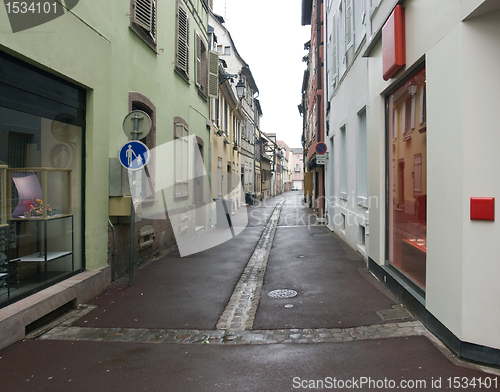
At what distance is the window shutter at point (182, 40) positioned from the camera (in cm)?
1015

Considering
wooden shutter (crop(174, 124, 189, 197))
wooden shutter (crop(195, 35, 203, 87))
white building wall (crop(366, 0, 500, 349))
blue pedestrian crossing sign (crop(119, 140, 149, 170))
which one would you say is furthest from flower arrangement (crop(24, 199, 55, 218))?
wooden shutter (crop(195, 35, 203, 87))

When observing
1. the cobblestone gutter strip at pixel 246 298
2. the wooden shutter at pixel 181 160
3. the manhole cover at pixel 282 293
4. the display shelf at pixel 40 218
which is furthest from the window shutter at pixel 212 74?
the manhole cover at pixel 282 293

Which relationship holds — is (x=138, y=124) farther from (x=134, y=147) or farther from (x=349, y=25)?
(x=349, y=25)

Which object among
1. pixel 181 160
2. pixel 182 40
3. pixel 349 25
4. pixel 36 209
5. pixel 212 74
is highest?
pixel 212 74

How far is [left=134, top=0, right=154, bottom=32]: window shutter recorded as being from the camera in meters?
7.34

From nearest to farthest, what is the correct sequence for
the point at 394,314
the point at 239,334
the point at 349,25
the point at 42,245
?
the point at 239,334
the point at 394,314
the point at 42,245
the point at 349,25

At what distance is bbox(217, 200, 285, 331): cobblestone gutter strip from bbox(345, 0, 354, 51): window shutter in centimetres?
541

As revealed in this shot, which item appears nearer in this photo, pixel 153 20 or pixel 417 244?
pixel 417 244

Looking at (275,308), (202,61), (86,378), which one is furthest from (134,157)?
(202,61)

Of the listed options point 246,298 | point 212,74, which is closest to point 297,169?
point 212,74

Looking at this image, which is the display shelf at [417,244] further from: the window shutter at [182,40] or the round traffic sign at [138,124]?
the window shutter at [182,40]

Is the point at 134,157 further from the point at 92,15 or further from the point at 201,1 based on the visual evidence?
the point at 201,1

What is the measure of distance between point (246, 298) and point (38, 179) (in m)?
3.25

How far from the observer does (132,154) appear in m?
5.93
